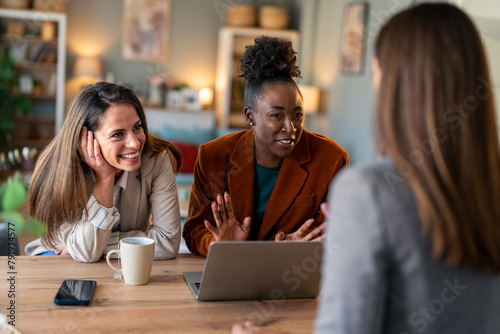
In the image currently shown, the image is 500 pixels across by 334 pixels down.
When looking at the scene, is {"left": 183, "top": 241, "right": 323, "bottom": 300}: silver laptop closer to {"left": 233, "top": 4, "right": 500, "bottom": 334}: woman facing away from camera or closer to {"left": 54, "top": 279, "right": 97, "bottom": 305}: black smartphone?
{"left": 54, "top": 279, "right": 97, "bottom": 305}: black smartphone

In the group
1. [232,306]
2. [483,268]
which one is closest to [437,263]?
[483,268]

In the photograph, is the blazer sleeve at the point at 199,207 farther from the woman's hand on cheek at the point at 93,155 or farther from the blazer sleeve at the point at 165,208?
the woman's hand on cheek at the point at 93,155

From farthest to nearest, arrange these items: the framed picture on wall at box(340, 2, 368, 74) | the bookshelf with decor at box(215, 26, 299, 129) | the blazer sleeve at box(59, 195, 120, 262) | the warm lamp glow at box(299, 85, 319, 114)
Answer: the bookshelf with decor at box(215, 26, 299, 129)
the warm lamp glow at box(299, 85, 319, 114)
the framed picture on wall at box(340, 2, 368, 74)
the blazer sleeve at box(59, 195, 120, 262)

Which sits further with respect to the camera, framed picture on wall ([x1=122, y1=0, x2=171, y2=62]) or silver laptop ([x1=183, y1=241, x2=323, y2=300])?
framed picture on wall ([x1=122, y1=0, x2=171, y2=62])

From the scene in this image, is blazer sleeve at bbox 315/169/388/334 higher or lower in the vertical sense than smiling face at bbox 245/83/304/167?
lower

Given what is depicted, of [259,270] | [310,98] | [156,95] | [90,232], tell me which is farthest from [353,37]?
[259,270]

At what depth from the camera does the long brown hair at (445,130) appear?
2.33ft

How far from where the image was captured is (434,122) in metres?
0.71

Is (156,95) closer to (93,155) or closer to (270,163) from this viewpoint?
(270,163)

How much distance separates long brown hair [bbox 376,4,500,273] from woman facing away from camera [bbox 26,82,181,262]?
0.96 meters

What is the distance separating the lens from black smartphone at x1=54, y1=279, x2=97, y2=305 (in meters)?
1.13

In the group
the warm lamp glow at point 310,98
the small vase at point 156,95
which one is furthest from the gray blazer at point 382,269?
the small vase at point 156,95

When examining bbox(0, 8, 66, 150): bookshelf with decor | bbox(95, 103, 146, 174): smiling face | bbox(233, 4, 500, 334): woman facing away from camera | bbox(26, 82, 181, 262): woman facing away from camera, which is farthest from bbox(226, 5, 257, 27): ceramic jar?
bbox(233, 4, 500, 334): woman facing away from camera

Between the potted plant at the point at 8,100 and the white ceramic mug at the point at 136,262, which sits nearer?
the white ceramic mug at the point at 136,262
